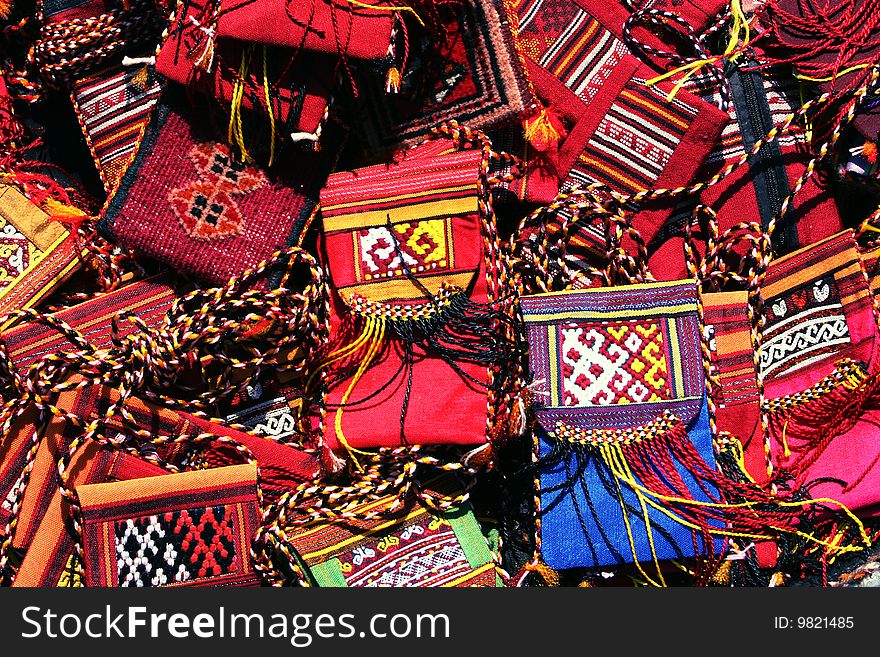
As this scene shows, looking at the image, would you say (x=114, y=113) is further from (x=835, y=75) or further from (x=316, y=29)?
(x=835, y=75)

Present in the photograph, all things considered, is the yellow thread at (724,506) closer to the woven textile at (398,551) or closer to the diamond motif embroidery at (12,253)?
the woven textile at (398,551)

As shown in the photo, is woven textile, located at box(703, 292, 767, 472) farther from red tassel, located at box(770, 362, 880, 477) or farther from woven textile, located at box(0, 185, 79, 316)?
woven textile, located at box(0, 185, 79, 316)

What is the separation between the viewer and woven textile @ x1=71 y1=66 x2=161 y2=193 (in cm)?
280

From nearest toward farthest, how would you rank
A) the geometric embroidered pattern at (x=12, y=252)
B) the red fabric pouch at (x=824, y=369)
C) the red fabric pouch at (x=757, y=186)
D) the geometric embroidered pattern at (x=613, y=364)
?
the geometric embroidered pattern at (x=613, y=364)
the red fabric pouch at (x=824, y=369)
the geometric embroidered pattern at (x=12, y=252)
the red fabric pouch at (x=757, y=186)

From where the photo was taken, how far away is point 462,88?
2.69 metres

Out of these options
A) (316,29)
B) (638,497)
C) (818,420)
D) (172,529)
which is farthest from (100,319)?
(818,420)

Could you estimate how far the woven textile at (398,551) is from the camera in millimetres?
2510

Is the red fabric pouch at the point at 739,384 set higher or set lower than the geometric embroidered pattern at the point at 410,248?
lower

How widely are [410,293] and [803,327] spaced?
1176mm

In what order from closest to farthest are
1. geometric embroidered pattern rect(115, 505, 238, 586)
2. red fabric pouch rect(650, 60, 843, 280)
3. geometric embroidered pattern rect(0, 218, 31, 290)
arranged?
geometric embroidered pattern rect(115, 505, 238, 586)
geometric embroidered pattern rect(0, 218, 31, 290)
red fabric pouch rect(650, 60, 843, 280)

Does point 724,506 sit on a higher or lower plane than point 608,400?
lower

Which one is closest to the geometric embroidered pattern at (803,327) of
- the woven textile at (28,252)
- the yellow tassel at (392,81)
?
the yellow tassel at (392,81)

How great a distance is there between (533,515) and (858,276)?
1173mm

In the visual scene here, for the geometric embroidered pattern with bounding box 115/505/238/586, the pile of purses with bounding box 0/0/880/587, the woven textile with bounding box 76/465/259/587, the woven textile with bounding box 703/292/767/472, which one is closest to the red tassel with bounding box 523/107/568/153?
the pile of purses with bounding box 0/0/880/587
